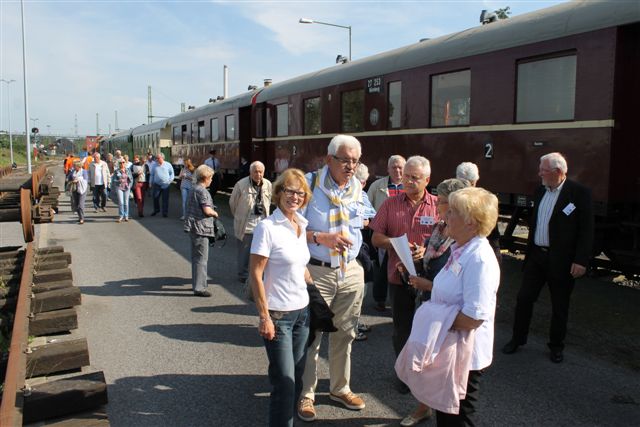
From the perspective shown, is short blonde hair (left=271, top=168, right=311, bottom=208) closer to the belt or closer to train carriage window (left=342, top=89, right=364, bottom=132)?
the belt

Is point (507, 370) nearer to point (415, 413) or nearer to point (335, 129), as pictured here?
point (415, 413)

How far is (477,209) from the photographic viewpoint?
115 inches

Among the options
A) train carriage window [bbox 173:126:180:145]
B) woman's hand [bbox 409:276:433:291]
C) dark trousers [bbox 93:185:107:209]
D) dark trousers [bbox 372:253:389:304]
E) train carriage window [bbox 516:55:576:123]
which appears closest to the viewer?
woman's hand [bbox 409:276:433:291]

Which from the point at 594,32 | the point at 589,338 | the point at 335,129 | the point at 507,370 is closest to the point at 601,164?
the point at 594,32

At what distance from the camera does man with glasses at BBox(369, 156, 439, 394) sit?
4.16 meters

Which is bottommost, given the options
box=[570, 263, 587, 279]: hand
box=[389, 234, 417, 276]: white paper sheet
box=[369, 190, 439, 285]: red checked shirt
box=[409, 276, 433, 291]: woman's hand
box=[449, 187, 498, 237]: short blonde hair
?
box=[570, 263, 587, 279]: hand

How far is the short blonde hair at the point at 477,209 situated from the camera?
293 cm

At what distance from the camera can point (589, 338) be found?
223 inches

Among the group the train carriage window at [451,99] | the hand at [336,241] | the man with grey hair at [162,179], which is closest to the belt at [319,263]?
the hand at [336,241]

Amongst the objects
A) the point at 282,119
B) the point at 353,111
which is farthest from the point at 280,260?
the point at 282,119

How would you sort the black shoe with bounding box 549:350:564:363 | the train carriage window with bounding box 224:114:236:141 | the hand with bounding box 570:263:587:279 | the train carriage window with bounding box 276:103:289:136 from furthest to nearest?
the train carriage window with bounding box 224:114:236:141
the train carriage window with bounding box 276:103:289:136
the black shoe with bounding box 549:350:564:363
the hand with bounding box 570:263:587:279

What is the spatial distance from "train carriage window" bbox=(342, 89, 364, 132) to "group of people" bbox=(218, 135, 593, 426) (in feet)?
20.1

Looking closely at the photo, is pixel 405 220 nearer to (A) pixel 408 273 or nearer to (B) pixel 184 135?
(A) pixel 408 273

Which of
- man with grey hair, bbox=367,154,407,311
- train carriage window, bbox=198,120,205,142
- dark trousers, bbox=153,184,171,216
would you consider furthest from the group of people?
train carriage window, bbox=198,120,205,142
